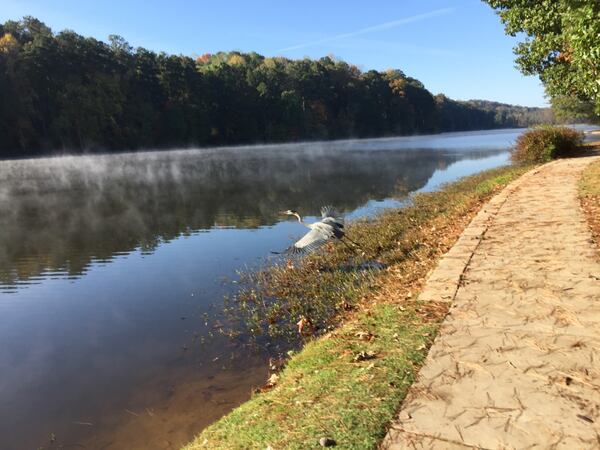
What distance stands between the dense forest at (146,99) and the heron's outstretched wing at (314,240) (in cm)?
6418

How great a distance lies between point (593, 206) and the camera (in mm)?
9430

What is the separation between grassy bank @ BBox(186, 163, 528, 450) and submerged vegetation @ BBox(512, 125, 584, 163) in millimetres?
15652

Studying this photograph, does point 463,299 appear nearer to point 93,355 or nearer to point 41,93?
point 93,355

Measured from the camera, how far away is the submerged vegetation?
74.9ft

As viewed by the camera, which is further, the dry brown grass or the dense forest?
the dense forest

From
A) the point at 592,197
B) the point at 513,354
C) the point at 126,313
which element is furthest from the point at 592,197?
the point at 126,313

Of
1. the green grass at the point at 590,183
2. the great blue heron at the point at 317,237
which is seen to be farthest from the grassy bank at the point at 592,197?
the great blue heron at the point at 317,237

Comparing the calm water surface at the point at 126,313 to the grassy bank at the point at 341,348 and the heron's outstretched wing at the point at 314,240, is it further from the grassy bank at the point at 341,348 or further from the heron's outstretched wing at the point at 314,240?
the heron's outstretched wing at the point at 314,240

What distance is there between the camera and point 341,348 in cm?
481

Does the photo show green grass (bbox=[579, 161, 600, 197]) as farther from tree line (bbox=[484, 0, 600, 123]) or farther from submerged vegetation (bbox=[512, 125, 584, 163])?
submerged vegetation (bbox=[512, 125, 584, 163])

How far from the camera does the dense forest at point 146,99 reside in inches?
2445

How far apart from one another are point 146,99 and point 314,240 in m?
74.0

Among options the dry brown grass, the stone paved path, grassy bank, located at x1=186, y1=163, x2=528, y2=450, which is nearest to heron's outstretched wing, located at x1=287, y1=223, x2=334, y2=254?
grassy bank, located at x1=186, y1=163, x2=528, y2=450

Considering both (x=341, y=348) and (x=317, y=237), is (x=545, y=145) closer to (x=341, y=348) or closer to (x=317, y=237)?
(x=317, y=237)
